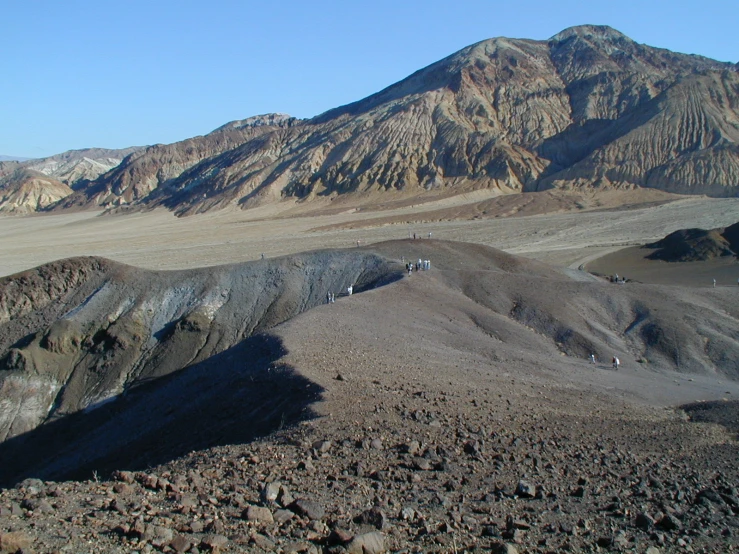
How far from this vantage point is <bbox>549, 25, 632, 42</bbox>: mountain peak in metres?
136

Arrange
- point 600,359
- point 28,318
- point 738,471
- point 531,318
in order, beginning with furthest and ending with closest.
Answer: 1. point 28,318
2. point 531,318
3. point 600,359
4. point 738,471

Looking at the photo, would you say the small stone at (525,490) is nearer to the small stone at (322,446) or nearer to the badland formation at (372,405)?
the badland formation at (372,405)

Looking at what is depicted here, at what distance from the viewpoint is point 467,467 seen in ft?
26.8

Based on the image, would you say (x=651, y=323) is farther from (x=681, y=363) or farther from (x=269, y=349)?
(x=269, y=349)

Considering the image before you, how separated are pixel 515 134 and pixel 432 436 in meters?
103

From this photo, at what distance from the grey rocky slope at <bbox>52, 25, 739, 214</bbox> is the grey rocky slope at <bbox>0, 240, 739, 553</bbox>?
78132 mm

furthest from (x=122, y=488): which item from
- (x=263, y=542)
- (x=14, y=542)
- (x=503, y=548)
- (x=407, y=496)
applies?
(x=503, y=548)

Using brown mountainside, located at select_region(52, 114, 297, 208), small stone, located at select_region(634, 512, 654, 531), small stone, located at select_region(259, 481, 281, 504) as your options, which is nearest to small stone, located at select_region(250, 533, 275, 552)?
small stone, located at select_region(259, 481, 281, 504)

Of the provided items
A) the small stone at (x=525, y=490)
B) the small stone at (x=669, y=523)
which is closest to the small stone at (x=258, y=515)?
the small stone at (x=525, y=490)

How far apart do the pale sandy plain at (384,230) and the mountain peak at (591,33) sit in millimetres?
62661

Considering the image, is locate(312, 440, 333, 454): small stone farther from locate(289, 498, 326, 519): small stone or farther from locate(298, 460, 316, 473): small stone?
locate(289, 498, 326, 519): small stone

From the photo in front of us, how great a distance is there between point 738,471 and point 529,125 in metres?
103

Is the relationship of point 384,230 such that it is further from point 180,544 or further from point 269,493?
point 180,544

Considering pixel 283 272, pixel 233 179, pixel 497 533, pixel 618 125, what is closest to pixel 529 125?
pixel 618 125
